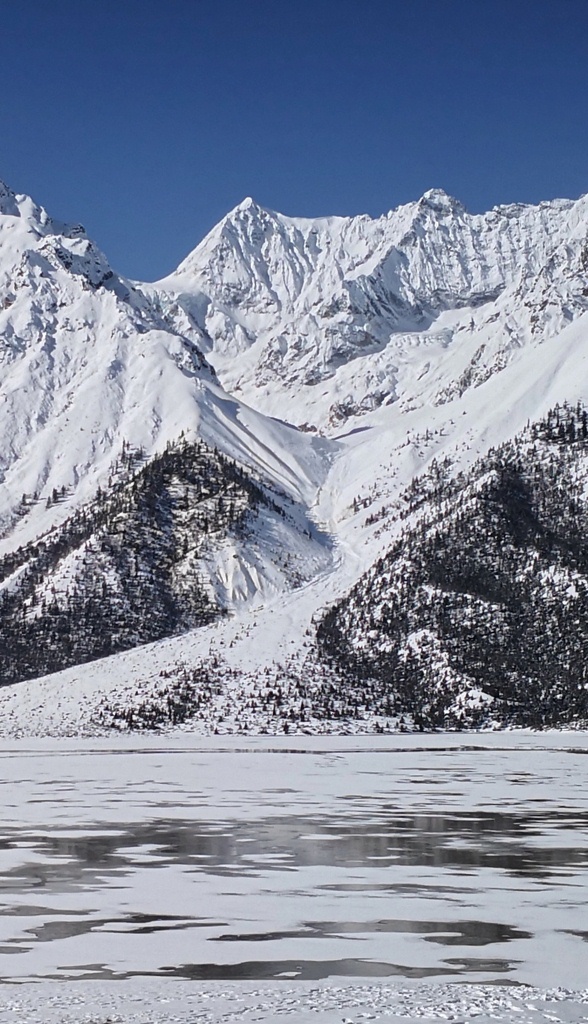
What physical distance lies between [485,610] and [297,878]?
11066 cm

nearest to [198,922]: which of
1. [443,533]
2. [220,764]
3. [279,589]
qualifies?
[220,764]

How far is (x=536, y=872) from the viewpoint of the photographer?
32625 millimetres

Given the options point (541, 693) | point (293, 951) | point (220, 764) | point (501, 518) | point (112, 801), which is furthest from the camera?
point (501, 518)

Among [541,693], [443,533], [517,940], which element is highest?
[443,533]

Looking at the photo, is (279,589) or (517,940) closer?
(517,940)

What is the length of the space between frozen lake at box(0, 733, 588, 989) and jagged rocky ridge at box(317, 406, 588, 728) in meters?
59.6

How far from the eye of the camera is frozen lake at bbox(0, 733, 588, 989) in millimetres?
22328

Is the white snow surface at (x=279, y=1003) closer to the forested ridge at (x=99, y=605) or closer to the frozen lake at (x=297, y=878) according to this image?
the frozen lake at (x=297, y=878)

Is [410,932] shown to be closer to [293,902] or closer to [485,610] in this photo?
[293,902]

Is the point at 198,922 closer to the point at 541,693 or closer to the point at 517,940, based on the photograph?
the point at 517,940

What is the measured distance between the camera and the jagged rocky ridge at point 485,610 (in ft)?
414

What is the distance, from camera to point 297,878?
31.7 meters

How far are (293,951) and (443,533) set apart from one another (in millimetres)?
138002

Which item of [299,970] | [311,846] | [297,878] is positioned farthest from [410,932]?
[311,846]
